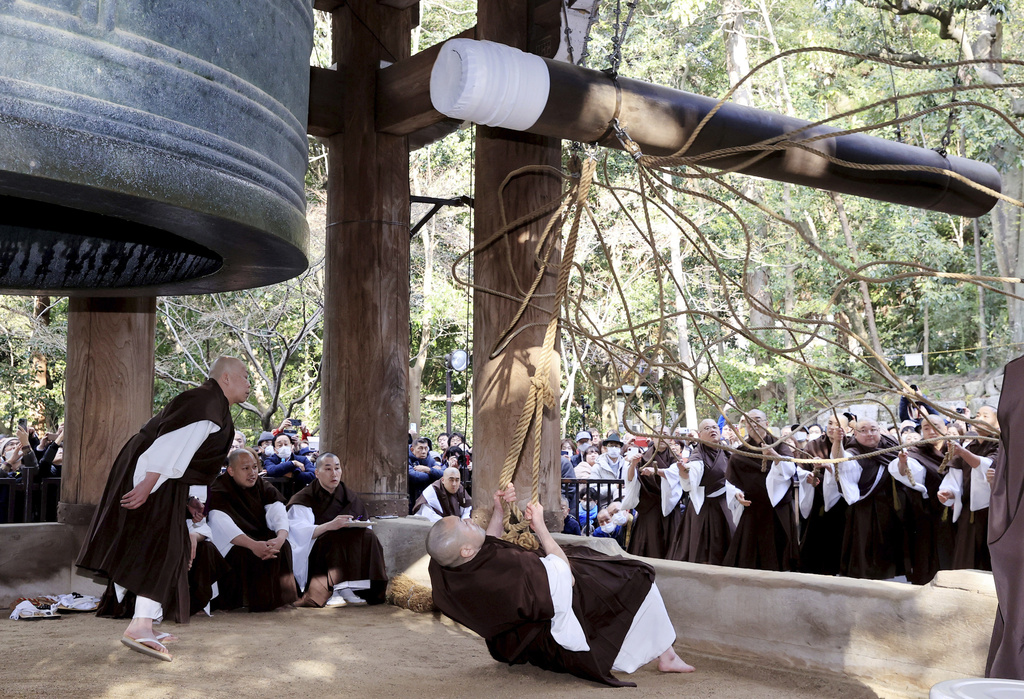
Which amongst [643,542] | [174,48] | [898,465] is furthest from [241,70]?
[643,542]

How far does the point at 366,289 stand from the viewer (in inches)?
253

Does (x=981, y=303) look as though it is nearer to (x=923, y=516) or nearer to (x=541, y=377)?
(x=923, y=516)

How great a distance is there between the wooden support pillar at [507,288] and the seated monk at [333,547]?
1351 millimetres

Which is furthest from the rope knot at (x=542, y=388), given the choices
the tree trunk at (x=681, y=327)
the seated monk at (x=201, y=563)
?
the tree trunk at (x=681, y=327)

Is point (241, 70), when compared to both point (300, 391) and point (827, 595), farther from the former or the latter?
point (300, 391)

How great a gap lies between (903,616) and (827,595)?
353 millimetres

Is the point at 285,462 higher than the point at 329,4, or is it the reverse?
the point at 329,4

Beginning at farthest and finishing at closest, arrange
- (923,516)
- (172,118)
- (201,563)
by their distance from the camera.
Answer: (923,516)
(201,563)
(172,118)

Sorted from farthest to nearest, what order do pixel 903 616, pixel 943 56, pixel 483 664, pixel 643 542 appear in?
pixel 943 56, pixel 643 542, pixel 483 664, pixel 903 616

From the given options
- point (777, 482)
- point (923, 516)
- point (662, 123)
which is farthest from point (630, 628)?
point (923, 516)

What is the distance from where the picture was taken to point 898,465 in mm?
7441

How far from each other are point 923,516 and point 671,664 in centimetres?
418

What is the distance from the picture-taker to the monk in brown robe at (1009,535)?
2.71 metres

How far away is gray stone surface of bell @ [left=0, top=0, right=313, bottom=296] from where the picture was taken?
92 cm
